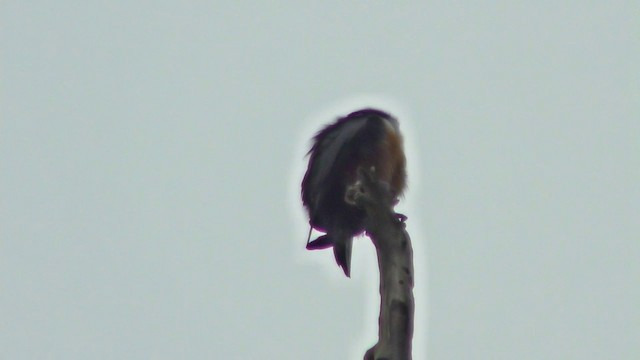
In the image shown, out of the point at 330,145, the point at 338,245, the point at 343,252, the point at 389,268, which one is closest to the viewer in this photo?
the point at 389,268

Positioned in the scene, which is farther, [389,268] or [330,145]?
[330,145]

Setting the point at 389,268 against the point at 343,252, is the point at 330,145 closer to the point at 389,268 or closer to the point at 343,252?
the point at 343,252

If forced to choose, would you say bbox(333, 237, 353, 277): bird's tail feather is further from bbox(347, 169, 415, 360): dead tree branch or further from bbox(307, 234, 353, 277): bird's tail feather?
bbox(347, 169, 415, 360): dead tree branch

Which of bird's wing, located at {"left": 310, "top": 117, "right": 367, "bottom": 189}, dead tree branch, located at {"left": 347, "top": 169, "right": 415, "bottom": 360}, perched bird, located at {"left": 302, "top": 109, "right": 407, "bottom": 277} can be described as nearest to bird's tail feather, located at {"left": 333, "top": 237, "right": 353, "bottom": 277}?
perched bird, located at {"left": 302, "top": 109, "right": 407, "bottom": 277}

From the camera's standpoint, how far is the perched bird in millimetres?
9414

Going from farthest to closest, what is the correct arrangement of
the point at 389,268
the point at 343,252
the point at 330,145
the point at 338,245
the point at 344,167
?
the point at 330,145, the point at 344,167, the point at 338,245, the point at 343,252, the point at 389,268

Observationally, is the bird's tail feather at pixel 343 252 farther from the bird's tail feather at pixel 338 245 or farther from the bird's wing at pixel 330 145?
the bird's wing at pixel 330 145

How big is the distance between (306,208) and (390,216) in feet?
13.8

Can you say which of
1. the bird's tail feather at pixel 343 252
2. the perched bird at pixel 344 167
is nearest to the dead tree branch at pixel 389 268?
the bird's tail feather at pixel 343 252

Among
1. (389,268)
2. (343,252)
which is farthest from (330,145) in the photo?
(389,268)

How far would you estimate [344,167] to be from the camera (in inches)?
403

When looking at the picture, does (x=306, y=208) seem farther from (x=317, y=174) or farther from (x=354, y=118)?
(x=354, y=118)

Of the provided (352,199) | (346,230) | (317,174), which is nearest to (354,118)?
(317,174)

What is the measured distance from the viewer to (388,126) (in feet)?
36.0
